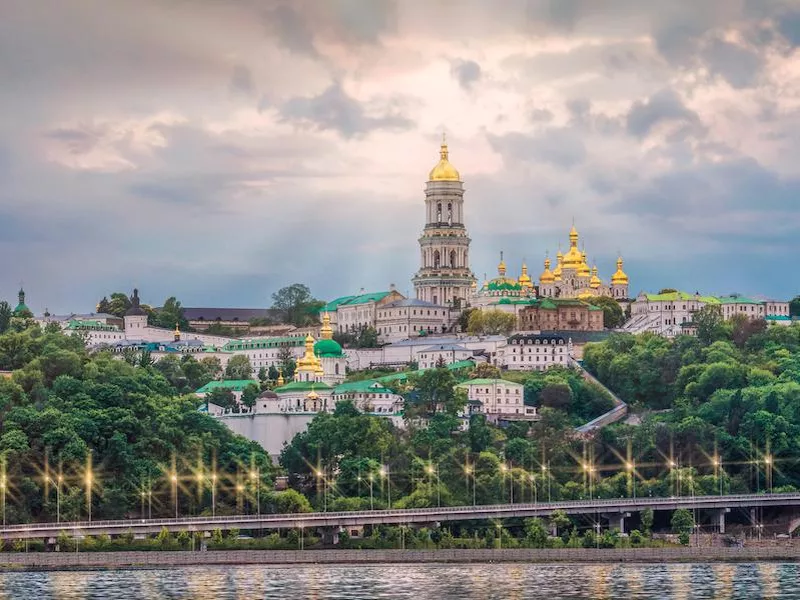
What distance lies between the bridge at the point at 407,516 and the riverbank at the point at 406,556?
396 cm

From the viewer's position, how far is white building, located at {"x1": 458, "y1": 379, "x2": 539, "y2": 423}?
195 meters

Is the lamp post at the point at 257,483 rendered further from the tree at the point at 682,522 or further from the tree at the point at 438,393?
the tree at the point at 438,393

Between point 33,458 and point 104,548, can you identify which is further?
point 33,458

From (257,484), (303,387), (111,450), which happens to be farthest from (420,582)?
(303,387)

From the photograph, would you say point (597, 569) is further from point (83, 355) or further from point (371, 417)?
point (83, 355)

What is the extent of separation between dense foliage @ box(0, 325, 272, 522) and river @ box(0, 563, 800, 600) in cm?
1481

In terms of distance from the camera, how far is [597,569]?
137 m

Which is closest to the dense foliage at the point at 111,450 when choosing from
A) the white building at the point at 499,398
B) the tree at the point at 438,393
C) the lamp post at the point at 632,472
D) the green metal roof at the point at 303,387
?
the tree at the point at 438,393

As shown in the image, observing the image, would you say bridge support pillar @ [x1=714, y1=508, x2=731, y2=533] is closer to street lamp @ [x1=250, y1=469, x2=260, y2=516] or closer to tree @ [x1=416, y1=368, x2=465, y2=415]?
street lamp @ [x1=250, y1=469, x2=260, y2=516]

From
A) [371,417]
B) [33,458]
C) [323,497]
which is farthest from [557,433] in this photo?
[33,458]

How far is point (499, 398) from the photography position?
197875mm

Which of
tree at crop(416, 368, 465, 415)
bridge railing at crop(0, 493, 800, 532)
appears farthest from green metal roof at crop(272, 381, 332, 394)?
bridge railing at crop(0, 493, 800, 532)

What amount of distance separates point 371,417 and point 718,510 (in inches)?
1290

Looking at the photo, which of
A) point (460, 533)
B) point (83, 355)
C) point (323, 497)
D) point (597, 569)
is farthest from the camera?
point (83, 355)
